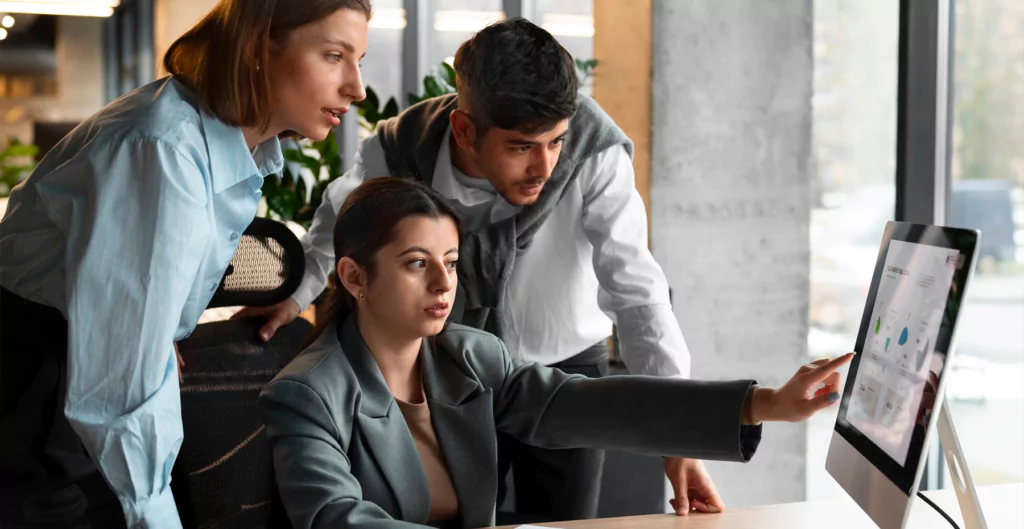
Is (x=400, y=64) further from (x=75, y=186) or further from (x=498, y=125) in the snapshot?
(x=75, y=186)

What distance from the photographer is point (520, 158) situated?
1.69 m

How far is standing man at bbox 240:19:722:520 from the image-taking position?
1689 mm

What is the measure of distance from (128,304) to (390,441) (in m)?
0.40

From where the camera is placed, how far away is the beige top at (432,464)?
1.39m

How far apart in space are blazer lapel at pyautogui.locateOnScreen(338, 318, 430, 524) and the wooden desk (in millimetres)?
149

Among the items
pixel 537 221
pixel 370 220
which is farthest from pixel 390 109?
pixel 370 220

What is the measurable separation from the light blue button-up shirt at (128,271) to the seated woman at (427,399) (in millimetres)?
179

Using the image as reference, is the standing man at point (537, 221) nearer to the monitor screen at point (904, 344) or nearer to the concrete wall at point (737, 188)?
the monitor screen at point (904, 344)

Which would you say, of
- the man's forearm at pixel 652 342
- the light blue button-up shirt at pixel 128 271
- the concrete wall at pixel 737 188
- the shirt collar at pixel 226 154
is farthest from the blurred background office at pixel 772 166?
the light blue button-up shirt at pixel 128 271

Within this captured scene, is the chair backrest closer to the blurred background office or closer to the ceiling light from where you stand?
the blurred background office

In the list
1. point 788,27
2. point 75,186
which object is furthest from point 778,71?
point 75,186

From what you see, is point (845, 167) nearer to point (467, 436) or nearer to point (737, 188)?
point (737, 188)

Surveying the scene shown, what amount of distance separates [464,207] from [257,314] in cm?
48

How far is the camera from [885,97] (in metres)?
2.92
